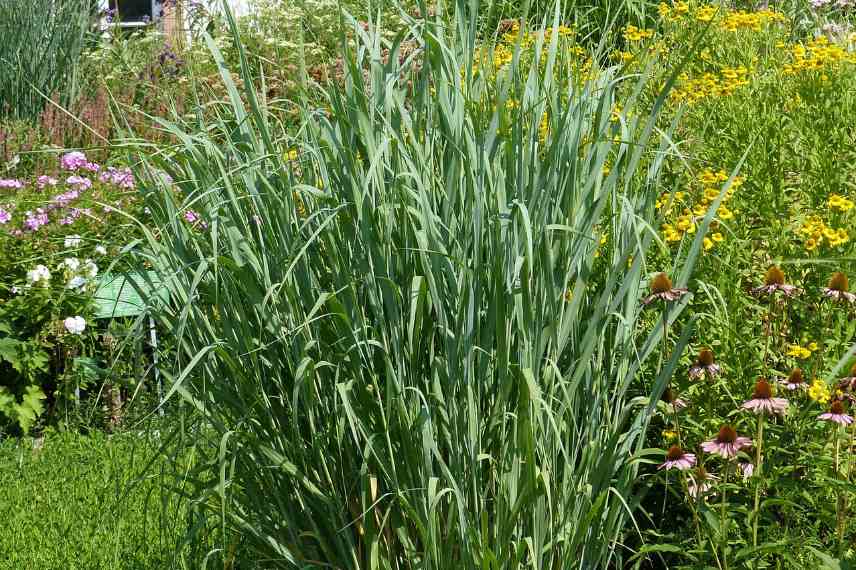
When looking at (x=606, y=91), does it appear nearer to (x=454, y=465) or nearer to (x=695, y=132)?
(x=454, y=465)

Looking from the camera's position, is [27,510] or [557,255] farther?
[27,510]

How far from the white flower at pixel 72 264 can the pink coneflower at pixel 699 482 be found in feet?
11.2

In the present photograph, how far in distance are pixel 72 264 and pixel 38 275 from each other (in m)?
0.17

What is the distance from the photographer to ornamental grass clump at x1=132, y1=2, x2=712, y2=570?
230 cm

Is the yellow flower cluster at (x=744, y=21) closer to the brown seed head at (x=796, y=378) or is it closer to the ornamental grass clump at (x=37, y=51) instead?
the brown seed head at (x=796, y=378)

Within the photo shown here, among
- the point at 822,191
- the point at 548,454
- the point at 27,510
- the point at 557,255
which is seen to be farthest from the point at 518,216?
the point at 27,510

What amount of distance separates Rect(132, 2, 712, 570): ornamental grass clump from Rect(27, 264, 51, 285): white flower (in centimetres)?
271

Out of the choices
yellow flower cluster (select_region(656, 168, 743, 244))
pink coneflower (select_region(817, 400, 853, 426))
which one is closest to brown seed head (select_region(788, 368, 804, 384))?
pink coneflower (select_region(817, 400, 853, 426))

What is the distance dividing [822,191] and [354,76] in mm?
2154

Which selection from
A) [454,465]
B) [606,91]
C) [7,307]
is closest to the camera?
[454,465]

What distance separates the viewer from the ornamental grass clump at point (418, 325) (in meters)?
2.30

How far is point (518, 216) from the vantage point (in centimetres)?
235

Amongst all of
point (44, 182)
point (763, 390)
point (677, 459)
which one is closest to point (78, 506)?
point (44, 182)

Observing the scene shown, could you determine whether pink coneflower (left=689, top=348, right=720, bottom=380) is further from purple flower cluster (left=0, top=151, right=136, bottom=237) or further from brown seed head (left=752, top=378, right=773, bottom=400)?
purple flower cluster (left=0, top=151, right=136, bottom=237)
